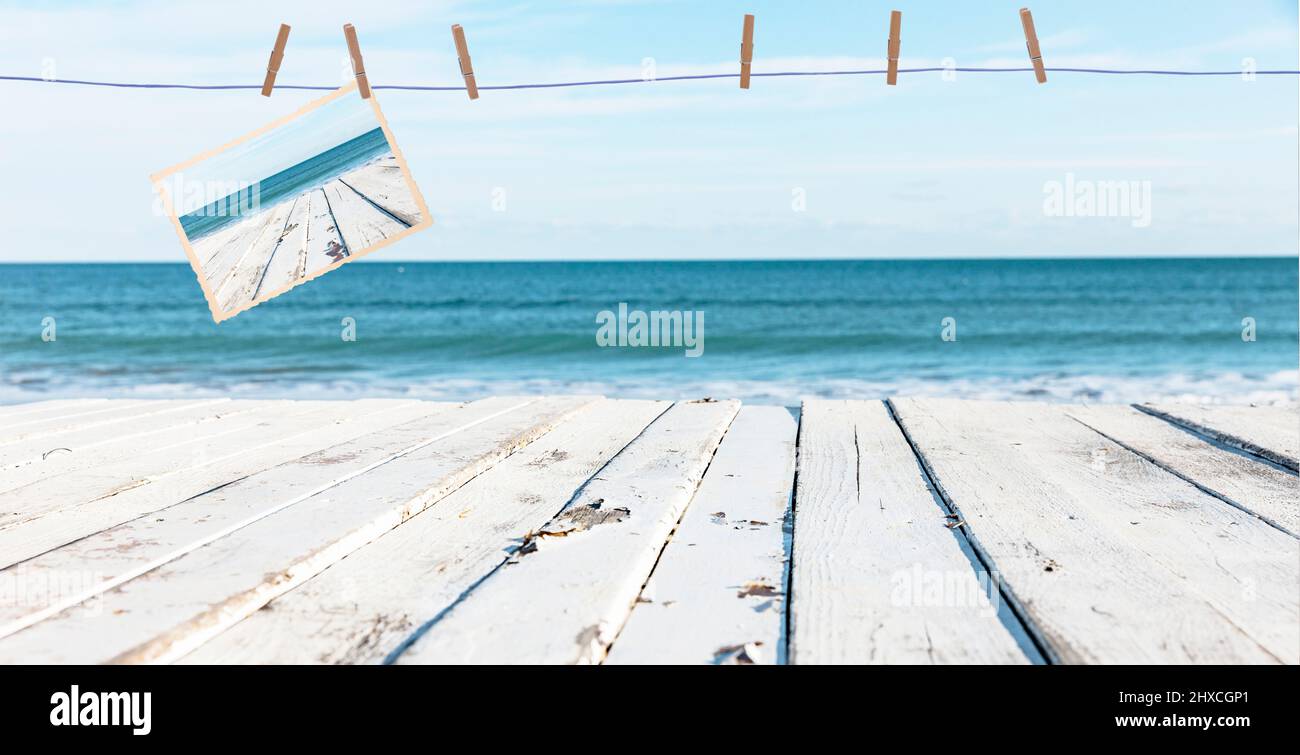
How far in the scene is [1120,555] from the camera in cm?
175

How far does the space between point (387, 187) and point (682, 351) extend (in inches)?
674

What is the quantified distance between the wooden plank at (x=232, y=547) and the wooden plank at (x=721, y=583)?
57 cm

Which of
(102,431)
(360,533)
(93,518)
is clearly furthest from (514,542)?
(102,431)

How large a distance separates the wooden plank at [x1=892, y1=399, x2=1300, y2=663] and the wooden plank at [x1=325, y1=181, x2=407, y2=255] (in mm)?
1552

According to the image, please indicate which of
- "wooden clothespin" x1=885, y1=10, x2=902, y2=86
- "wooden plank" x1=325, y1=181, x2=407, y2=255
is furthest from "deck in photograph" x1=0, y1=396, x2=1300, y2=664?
"wooden clothespin" x1=885, y1=10, x2=902, y2=86

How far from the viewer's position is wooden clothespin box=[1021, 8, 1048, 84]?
3537mm

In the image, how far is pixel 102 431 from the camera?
3379 mm

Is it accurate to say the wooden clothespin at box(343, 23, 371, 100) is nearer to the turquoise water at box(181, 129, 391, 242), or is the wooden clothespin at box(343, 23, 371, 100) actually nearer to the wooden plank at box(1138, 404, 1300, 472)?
the turquoise water at box(181, 129, 391, 242)

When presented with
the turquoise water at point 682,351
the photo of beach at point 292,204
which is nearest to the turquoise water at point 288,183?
the photo of beach at point 292,204

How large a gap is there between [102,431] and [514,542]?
2201 mm

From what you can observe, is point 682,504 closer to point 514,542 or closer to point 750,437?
point 514,542

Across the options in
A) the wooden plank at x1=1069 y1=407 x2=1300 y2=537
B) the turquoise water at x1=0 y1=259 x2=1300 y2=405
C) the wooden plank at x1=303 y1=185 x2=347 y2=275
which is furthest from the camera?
the turquoise water at x1=0 y1=259 x2=1300 y2=405

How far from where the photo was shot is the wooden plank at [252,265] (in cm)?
263

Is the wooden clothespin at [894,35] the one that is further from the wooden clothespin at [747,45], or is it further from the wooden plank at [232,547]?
the wooden plank at [232,547]
